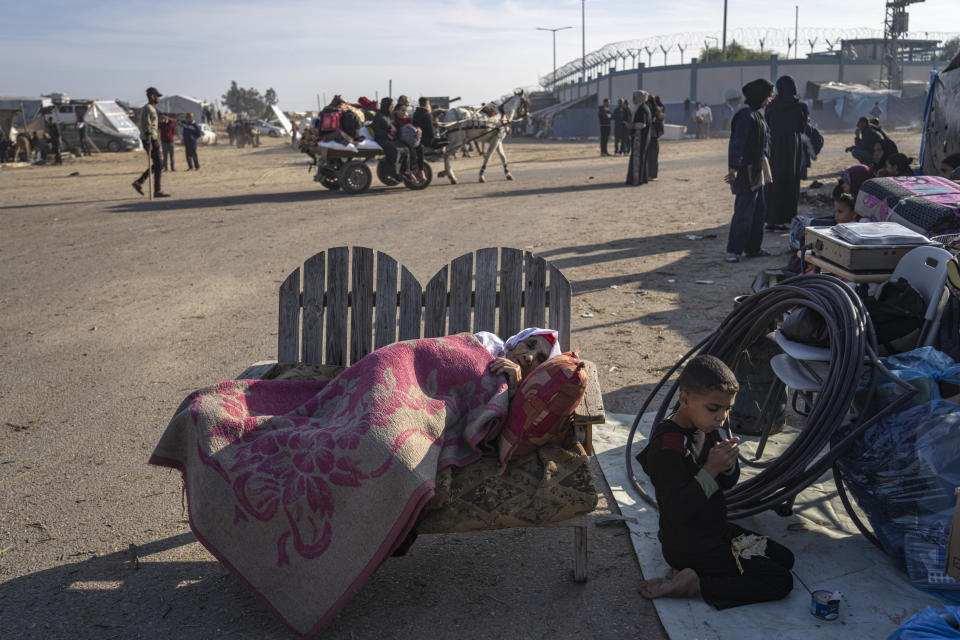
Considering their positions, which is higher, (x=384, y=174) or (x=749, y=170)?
(x=384, y=174)

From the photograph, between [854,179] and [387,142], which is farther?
[387,142]

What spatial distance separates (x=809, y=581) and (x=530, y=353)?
1.55 metres

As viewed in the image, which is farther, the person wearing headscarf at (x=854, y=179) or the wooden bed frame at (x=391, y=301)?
the person wearing headscarf at (x=854, y=179)

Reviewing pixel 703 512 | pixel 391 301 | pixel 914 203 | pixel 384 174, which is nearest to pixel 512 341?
pixel 391 301

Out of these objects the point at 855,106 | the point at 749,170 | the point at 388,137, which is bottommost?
the point at 749,170

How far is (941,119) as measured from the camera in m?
10.4

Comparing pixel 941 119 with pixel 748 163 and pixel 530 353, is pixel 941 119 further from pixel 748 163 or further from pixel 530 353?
pixel 530 353

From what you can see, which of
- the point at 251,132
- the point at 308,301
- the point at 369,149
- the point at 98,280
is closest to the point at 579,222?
the point at 369,149

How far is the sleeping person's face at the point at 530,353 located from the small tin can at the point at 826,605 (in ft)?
5.04

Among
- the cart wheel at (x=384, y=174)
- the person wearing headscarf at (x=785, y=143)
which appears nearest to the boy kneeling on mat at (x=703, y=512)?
the person wearing headscarf at (x=785, y=143)

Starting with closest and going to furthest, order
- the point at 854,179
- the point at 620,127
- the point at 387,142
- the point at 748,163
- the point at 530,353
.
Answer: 1. the point at 530,353
2. the point at 854,179
3. the point at 748,163
4. the point at 387,142
5. the point at 620,127

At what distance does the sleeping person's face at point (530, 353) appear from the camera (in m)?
3.75

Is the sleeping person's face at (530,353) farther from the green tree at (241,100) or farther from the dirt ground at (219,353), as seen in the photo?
the green tree at (241,100)

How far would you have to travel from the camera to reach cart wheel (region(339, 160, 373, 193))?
16172mm
